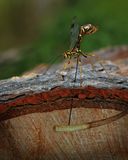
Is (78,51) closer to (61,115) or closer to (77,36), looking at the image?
(77,36)

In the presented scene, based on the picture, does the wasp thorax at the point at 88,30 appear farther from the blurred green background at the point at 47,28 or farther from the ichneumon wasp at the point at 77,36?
the blurred green background at the point at 47,28

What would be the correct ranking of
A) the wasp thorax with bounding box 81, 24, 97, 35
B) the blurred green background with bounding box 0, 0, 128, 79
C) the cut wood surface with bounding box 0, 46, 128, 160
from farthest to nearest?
1. the blurred green background with bounding box 0, 0, 128, 79
2. the wasp thorax with bounding box 81, 24, 97, 35
3. the cut wood surface with bounding box 0, 46, 128, 160

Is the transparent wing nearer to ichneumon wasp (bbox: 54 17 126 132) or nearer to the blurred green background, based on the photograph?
ichneumon wasp (bbox: 54 17 126 132)

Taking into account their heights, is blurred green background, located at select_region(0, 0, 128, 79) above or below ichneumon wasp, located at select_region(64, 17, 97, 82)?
above

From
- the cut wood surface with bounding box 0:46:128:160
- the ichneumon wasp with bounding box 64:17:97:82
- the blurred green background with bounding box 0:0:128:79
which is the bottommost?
the cut wood surface with bounding box 0:46:128:160

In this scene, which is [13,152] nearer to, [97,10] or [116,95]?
[116,95]

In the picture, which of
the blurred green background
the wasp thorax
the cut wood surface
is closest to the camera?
the cut wood surface

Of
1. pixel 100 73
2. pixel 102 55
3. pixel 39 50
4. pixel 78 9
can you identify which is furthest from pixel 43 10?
pixel 100 73

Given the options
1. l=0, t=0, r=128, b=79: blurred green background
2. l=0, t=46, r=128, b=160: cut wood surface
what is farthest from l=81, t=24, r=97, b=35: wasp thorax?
l=0, t=0, r=128, b=79: blurred green background
